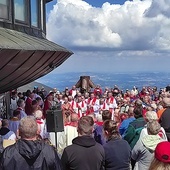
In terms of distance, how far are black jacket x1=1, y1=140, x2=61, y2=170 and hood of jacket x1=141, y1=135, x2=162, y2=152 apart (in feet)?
6.44

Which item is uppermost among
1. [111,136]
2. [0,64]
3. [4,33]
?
[4,33]

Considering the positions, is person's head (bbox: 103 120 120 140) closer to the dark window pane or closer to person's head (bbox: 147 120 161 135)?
person's head (bbox: 147 120 161 135)

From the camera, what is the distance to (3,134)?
679 cm

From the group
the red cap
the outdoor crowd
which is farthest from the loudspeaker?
the red cap

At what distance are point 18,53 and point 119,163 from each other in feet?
7.81

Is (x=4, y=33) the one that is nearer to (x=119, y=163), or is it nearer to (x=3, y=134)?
(x=3, y=134)

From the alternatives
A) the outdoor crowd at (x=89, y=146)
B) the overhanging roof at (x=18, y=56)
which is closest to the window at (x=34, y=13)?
the overhanging roof at (x=18, y=56)

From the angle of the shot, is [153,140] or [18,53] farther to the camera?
[18,53]

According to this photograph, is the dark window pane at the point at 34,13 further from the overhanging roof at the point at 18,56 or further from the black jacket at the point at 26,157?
the black jacket at the point at 26,157

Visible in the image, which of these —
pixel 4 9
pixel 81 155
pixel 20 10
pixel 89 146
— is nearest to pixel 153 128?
pixel 89 146

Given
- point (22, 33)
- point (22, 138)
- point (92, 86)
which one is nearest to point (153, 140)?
point (22, 138)

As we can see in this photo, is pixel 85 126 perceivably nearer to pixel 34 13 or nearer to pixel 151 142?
pixel 151 142

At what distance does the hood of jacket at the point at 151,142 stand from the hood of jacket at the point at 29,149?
2.08 m

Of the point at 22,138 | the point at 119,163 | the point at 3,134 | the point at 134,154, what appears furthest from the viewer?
the point at 3,134
